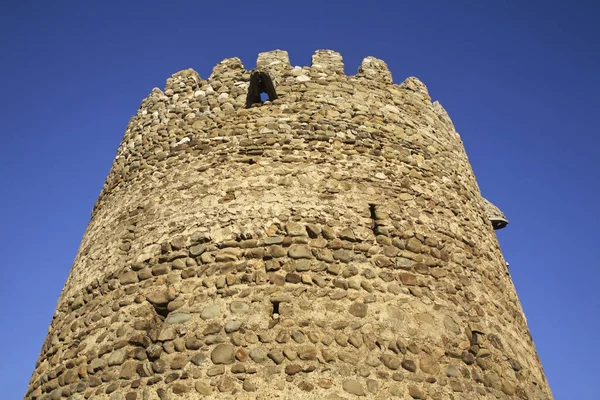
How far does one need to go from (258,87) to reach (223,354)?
3594mm

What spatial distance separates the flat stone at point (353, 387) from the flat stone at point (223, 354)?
92cm

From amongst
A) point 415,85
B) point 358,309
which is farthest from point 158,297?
point 415,85

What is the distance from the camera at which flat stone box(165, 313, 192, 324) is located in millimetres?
4184

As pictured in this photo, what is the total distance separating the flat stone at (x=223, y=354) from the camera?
384 centimetres

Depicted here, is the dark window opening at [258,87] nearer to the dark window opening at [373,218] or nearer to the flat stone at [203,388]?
the dark window opening at [373,218]

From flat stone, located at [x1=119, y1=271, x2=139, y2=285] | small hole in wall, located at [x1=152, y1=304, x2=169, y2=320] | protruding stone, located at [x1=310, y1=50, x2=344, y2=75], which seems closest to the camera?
small hole in wall, located at [x1=152, y1=304, x2=169, y2=320]

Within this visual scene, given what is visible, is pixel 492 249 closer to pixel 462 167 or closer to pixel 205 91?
pixel 462 167

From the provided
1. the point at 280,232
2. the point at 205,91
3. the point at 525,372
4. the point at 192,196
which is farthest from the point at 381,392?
the point at 205,91

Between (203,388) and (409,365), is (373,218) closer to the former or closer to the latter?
(409,365)

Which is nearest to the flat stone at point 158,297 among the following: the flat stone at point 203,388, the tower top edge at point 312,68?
the flat stone at point 203,388

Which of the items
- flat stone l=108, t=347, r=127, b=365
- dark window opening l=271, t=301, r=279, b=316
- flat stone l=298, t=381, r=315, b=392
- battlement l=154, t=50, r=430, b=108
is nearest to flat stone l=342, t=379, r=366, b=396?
flat stone l=298, t=381, r=315, b=392

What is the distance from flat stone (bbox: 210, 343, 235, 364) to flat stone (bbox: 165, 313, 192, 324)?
1.43 feet

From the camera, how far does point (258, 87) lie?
6.22 m

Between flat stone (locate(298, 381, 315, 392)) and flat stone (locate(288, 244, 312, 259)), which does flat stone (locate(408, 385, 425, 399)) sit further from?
flat stone (locate(288, 244, 312, 259))
